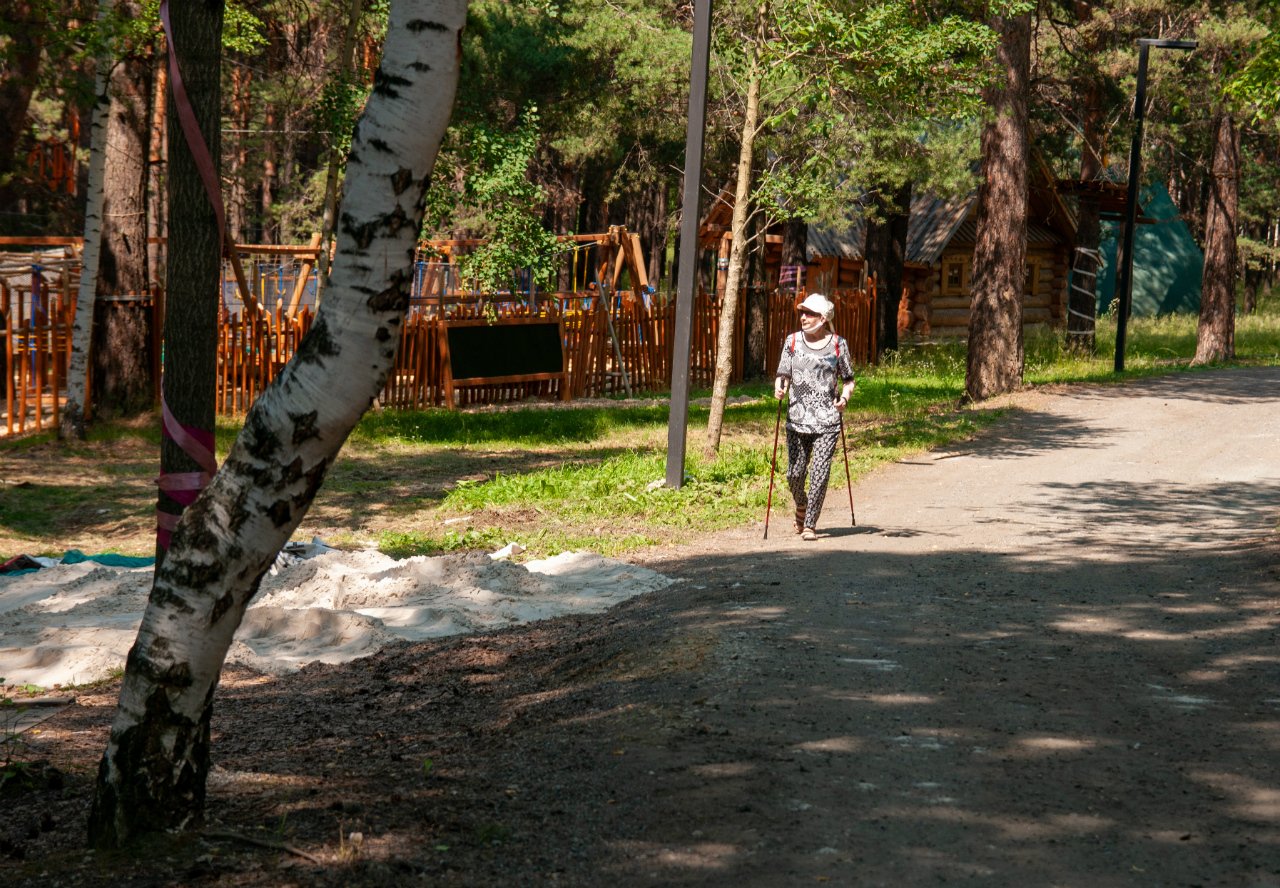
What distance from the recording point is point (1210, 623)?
304 inches

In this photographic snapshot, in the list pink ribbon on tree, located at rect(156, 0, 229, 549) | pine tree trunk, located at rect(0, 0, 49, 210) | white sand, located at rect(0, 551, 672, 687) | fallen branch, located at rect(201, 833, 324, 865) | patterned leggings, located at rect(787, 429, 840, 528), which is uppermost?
pine tree trunk, located at rect(0, 0, 49, 210)

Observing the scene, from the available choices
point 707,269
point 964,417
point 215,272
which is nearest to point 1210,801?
point 215,272

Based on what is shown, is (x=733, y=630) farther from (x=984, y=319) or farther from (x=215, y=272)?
(x=984, y=319)

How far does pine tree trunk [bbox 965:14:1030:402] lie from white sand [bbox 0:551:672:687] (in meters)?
12.1

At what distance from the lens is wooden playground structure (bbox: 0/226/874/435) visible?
1942 cm

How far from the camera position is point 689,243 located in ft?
44.5

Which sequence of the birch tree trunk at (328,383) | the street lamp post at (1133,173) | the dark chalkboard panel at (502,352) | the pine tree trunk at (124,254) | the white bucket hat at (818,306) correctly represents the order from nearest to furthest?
the birch tree trunk at (328,383)
the white bucket hat at (818,306)
the pine tree trunk at (124,254)
the dark chalkboard panel at (502,352)
the street lamp post at (1133,173)

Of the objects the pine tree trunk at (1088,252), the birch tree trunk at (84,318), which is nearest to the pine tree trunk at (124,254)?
the birch tree trunk at (84,318)

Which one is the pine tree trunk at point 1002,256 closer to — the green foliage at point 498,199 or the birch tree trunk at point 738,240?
the green foliage at point 498,199

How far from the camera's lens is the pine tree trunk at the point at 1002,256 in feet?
68.8

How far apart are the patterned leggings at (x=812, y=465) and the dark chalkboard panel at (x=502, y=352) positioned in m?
11.8

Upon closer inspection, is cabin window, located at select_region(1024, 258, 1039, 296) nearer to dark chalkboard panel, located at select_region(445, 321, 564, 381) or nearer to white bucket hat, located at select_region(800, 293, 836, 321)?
dark chalkboard panel, located at select_region(445, 321, 564, 381)

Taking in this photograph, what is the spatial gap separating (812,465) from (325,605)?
13.2 feet

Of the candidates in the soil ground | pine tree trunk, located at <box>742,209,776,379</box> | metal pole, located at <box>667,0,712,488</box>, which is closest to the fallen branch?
the soil ground
